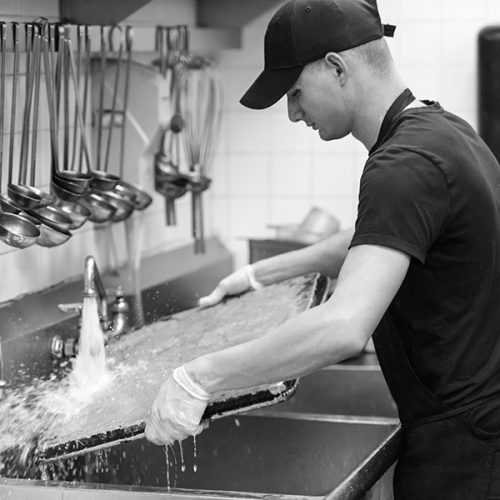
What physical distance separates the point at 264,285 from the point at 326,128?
0.60 meters

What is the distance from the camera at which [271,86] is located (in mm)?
1767

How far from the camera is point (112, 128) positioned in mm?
2855

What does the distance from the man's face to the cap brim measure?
0.04 ft

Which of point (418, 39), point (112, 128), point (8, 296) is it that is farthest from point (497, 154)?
A: point (8, 296)

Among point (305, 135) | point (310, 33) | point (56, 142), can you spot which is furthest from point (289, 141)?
point (310, 33)

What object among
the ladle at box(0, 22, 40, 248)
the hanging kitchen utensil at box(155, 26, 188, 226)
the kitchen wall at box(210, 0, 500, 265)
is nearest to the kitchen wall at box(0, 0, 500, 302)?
the kitchen wall at box(210, 0, 500, 265)

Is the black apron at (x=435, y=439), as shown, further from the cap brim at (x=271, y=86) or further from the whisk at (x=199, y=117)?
the whisk at (x=199, y=117)

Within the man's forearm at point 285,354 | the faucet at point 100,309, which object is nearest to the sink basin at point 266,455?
Result: the faucet at point 100,309

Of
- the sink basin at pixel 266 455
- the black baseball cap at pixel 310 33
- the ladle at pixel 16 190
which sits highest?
the black baseball cap at pixel 310 33

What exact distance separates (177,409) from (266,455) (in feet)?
2.33

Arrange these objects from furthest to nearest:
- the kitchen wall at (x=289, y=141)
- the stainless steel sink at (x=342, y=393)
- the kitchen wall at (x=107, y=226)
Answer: the kitchen wall at (x=289, y=141) → the stainless steel sink at (x=342, y=393) → the kitchen wall at (x=107, y=226)

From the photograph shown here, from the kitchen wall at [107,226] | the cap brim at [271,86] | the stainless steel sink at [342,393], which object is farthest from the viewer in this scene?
the stainless steel sink at [342,393]

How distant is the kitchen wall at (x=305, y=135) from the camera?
357 centimetres

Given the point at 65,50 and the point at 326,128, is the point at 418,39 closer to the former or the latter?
the point at 65,50
